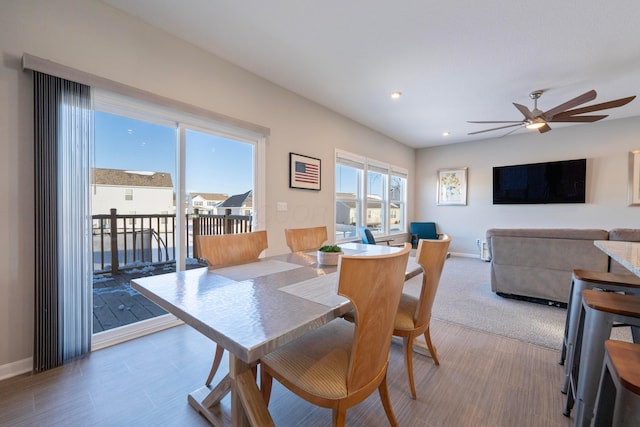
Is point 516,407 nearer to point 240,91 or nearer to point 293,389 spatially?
point 293,389

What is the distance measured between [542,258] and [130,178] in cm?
415

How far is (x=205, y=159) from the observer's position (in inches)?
106

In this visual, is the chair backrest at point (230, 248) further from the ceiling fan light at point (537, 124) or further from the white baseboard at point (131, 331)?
the ceiling fan light at point (537, 124)

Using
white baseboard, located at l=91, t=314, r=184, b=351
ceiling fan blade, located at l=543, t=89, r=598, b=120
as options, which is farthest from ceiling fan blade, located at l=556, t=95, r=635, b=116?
white baseboard, located at l=91, t=314, r=184, b=351

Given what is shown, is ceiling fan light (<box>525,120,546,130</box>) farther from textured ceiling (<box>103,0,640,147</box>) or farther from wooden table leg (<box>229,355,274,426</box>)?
wooden table leg (<box>229,355,274,426</box>)

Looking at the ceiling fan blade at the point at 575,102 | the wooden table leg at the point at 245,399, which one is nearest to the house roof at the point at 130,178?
the wooden table leg at the point at 245,399

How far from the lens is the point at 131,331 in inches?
86.3

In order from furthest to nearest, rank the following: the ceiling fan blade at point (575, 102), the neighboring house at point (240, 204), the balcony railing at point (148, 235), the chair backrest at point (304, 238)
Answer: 1. the neighboring house at point (240, 204)
2. the balcony railing at point (148, 235)
3. the ceiling fan blade at point (575, 102)
4. the chair backrest at point (304, 238)

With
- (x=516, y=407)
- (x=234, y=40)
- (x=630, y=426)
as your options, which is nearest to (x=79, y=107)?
(x=234, y=40)

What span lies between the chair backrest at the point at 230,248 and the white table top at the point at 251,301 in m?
0.15

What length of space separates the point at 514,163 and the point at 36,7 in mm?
6849

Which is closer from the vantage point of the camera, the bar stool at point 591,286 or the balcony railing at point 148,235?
the bar stool at point 591,286

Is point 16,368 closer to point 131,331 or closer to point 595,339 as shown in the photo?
point 131,331

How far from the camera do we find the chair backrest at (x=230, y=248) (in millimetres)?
1651
